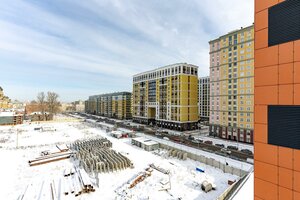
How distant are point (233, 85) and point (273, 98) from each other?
1841 inches

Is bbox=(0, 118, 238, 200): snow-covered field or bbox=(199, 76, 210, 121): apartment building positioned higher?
bbox=(199, 76, 210, 121): apartment building

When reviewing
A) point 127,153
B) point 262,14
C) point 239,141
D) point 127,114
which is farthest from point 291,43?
point 127,114

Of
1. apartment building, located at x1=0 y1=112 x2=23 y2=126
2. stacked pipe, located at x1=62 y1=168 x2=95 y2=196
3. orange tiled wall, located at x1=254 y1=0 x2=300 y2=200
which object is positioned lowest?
stacked pipe, located at x1=62 y1=168 x2=95 y2=196

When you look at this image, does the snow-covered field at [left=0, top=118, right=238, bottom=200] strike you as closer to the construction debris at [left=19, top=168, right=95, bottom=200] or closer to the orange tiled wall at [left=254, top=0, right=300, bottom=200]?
the construction debris at [left=19, top=168, right=95, bottom=200]

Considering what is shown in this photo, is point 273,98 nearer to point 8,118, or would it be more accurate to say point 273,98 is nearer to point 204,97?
point 204,97

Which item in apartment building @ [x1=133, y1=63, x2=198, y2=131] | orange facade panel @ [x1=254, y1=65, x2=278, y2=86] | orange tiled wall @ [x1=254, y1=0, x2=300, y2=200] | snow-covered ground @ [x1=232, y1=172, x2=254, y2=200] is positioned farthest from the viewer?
apartment building @ [x1=133, y1=63, x2=198, y2=131]

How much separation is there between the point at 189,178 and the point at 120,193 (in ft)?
38.6

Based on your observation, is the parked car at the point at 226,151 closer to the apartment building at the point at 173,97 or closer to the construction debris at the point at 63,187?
the apartment building at the point at 173,97

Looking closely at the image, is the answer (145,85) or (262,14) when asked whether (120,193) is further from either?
(145,85)

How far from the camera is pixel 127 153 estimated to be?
40438mm

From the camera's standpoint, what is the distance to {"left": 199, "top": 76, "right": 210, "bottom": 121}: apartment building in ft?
328

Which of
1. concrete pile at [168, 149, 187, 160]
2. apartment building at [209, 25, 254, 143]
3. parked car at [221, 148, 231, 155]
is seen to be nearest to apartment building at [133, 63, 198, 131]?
apartment building at [209, 25, 254, 143]

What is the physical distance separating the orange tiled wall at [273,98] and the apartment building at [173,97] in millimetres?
58742

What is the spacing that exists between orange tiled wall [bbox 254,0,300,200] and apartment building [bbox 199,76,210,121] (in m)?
91.9
